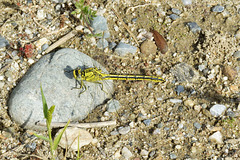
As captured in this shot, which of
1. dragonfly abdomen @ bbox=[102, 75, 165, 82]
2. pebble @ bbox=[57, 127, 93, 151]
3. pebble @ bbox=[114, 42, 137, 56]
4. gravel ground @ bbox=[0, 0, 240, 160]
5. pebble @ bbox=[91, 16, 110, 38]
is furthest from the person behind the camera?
pebble @ bbox=[91, 16, 110, 38]

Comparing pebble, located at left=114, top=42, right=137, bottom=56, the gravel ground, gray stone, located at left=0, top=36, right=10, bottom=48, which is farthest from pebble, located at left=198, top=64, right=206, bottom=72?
gray stone, located at left=0, top=36, right=10, bottom=48

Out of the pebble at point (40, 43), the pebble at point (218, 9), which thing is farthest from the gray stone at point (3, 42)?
the pebble at point (218, 9)

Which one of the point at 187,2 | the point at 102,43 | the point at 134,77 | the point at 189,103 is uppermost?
the point at 187,2

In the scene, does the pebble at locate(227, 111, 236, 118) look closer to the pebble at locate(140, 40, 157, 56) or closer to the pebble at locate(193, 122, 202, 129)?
the pebble at locate(193, 122, 202, 129)

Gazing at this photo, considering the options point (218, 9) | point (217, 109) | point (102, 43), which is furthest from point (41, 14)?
point (217, 109)

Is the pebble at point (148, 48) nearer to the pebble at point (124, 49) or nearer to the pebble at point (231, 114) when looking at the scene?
the pebble at point (124, 49)

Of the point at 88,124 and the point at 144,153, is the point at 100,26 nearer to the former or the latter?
the point at 88,124
